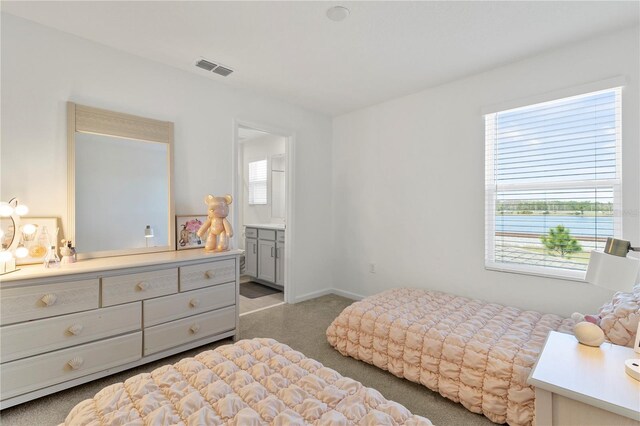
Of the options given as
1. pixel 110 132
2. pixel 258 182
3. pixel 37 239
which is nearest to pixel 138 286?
pixel 37 239

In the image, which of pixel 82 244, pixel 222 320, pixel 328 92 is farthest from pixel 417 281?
pixel 82 244

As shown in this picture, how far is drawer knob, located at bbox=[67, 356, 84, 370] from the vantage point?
6.25 ft

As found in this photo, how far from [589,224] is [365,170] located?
226 cm

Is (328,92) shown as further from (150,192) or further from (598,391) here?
(598,391)

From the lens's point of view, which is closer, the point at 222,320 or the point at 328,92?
the point at 222,320

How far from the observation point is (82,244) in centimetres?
231

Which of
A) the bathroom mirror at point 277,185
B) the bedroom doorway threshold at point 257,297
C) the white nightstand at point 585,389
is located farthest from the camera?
the bathroom mirror at point 277,185

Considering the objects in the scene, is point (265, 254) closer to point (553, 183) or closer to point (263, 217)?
point (263, 217)

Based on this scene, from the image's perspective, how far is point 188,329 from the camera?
244 cm

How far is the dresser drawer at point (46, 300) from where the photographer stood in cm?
172

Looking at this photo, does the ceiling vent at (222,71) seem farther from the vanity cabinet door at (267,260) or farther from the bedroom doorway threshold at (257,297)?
the bedroom doorway threshold at (257,297)

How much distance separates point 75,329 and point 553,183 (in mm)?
3709

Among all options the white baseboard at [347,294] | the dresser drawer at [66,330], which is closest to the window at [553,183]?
the white baseboard at [347,294]

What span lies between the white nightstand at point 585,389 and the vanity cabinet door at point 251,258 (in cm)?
392
